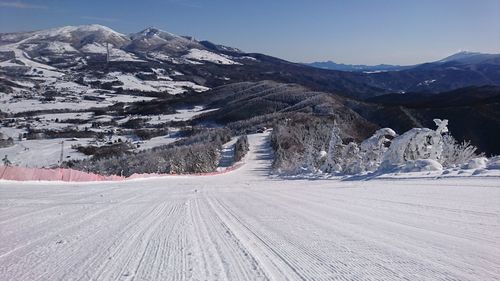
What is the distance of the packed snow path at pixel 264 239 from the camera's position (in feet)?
16.2

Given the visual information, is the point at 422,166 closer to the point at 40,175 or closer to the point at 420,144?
the point at 420,144

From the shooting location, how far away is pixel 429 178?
13.9 m

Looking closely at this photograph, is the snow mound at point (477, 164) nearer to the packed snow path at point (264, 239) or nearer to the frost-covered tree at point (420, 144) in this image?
the packed snow path at point (264, 239)

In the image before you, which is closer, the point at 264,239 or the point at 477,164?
the point at 264,239

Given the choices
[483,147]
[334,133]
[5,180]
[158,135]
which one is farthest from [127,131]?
[5,180]

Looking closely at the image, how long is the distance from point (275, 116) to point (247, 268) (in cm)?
13921

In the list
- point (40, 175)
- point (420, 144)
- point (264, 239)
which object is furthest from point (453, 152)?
point (264, 239)

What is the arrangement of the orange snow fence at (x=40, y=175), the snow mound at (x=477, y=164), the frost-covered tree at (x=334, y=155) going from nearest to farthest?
the snow mound at (x=477, y=164)
the orange snow fence at (x=40, y=175)
the frost-covered tree at (x=334, y=155)

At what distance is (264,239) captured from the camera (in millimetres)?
6656

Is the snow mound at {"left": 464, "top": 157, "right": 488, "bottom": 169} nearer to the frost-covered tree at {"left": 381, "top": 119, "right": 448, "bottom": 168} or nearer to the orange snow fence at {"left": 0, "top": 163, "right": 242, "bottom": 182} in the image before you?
the frost-covered tree at {"left": 381, "top": 119, "right": 448, "bottom": 168}

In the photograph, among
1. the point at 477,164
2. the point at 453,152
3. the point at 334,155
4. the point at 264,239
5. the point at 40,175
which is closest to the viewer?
the point at 264,239

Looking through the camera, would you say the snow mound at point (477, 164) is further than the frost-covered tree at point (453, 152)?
No

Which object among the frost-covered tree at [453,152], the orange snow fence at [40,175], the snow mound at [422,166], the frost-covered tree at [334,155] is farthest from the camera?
the frost-covered tree at [334,155]

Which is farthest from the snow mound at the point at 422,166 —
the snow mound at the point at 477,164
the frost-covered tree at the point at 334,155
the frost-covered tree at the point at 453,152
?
the frost-covered tree at the point at 334,155
